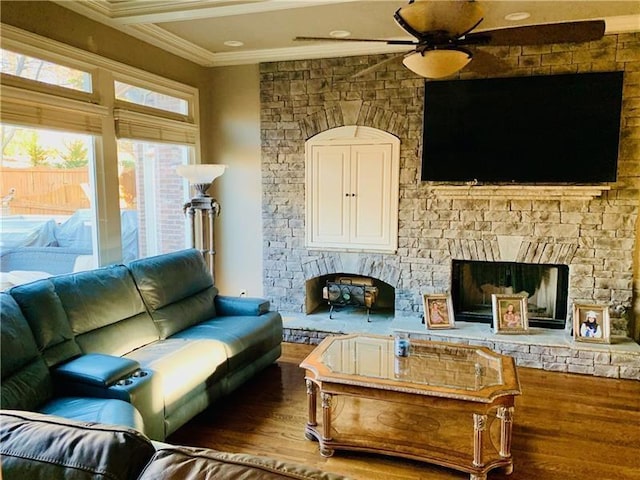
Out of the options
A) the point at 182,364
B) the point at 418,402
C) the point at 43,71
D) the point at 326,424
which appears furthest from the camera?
the point at 43,71

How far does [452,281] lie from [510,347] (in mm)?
834

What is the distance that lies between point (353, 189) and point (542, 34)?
2504mm

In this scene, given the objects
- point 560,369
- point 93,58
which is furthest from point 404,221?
point 93,58

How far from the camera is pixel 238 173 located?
17.5 feet

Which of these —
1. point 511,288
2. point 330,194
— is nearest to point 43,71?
point 330,194

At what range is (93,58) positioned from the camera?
3.80 metres

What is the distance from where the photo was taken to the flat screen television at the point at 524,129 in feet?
13.5

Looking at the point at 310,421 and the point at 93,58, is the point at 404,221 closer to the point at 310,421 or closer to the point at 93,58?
the point at 310,421

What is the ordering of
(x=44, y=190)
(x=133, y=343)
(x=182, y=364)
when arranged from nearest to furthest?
(x=182, y=364), (x=133, y=343), (x=44, y=190)

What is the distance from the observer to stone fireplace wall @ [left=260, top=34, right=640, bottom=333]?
4203mm

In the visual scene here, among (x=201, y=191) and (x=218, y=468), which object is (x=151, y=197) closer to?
(x=201, y=191)

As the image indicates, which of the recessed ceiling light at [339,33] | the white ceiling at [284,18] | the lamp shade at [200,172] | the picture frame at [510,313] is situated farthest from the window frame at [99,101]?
the picture frame at [510,313]

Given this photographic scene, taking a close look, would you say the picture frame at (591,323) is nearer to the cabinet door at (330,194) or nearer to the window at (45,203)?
the cabinet door at (330,194)

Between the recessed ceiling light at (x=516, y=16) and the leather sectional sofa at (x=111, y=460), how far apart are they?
3885mm
